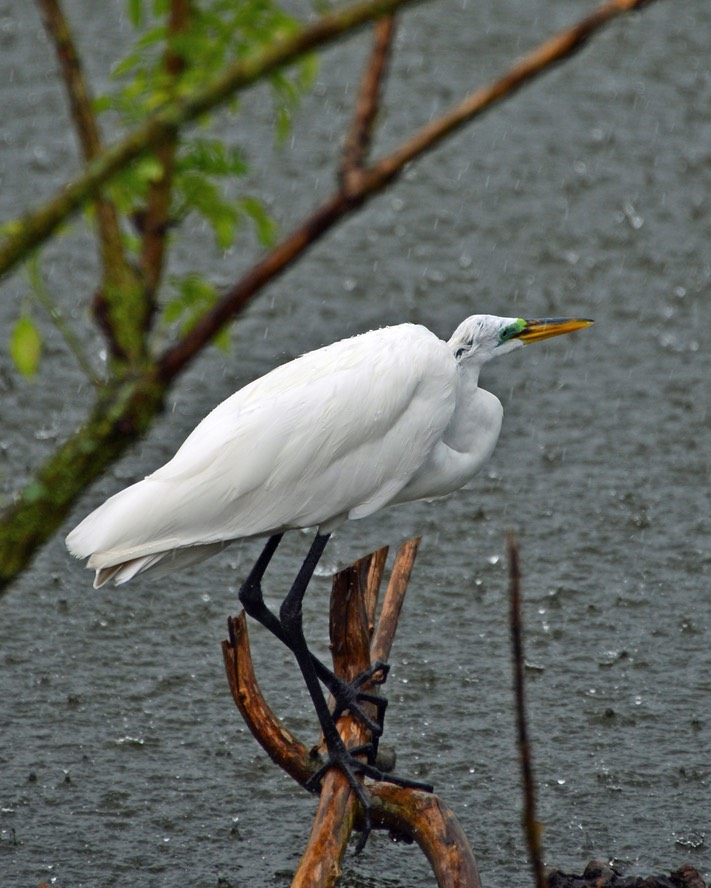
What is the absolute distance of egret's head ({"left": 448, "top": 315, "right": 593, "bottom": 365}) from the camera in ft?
9.10

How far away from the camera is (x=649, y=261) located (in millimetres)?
5523

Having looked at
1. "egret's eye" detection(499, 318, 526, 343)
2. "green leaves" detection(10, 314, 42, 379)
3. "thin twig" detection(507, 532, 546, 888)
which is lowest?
"egret's eye" detection(499, 318, 526, 343)

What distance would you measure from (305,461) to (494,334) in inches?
17.8

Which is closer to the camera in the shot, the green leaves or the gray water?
the green leaves

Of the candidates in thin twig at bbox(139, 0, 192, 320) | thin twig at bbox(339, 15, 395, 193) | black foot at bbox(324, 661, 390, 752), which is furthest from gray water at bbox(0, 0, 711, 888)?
thin twig at bbox(339, 15, 395, 193)

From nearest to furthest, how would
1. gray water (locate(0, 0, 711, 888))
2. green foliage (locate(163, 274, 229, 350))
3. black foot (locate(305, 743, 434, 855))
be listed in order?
green foliage (locate(163, 274, 229, 350))
black foot (locate(305, 743, 434, 855))
gray water (locate(0, 0, 711, 888))

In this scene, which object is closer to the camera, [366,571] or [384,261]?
A: [366,571]

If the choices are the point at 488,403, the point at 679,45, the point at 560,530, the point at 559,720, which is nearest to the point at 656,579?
the point at 560,530

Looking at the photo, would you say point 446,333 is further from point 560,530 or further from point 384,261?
point 560,530

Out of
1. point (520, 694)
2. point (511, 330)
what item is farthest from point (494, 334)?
point (520, 694)

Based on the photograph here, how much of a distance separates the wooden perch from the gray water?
48cm

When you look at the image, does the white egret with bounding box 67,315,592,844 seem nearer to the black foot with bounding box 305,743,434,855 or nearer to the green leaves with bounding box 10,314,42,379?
the black foot with bounding box 305,743,434,855

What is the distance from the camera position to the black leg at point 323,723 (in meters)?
2.51

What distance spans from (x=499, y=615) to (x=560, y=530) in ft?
1.57
